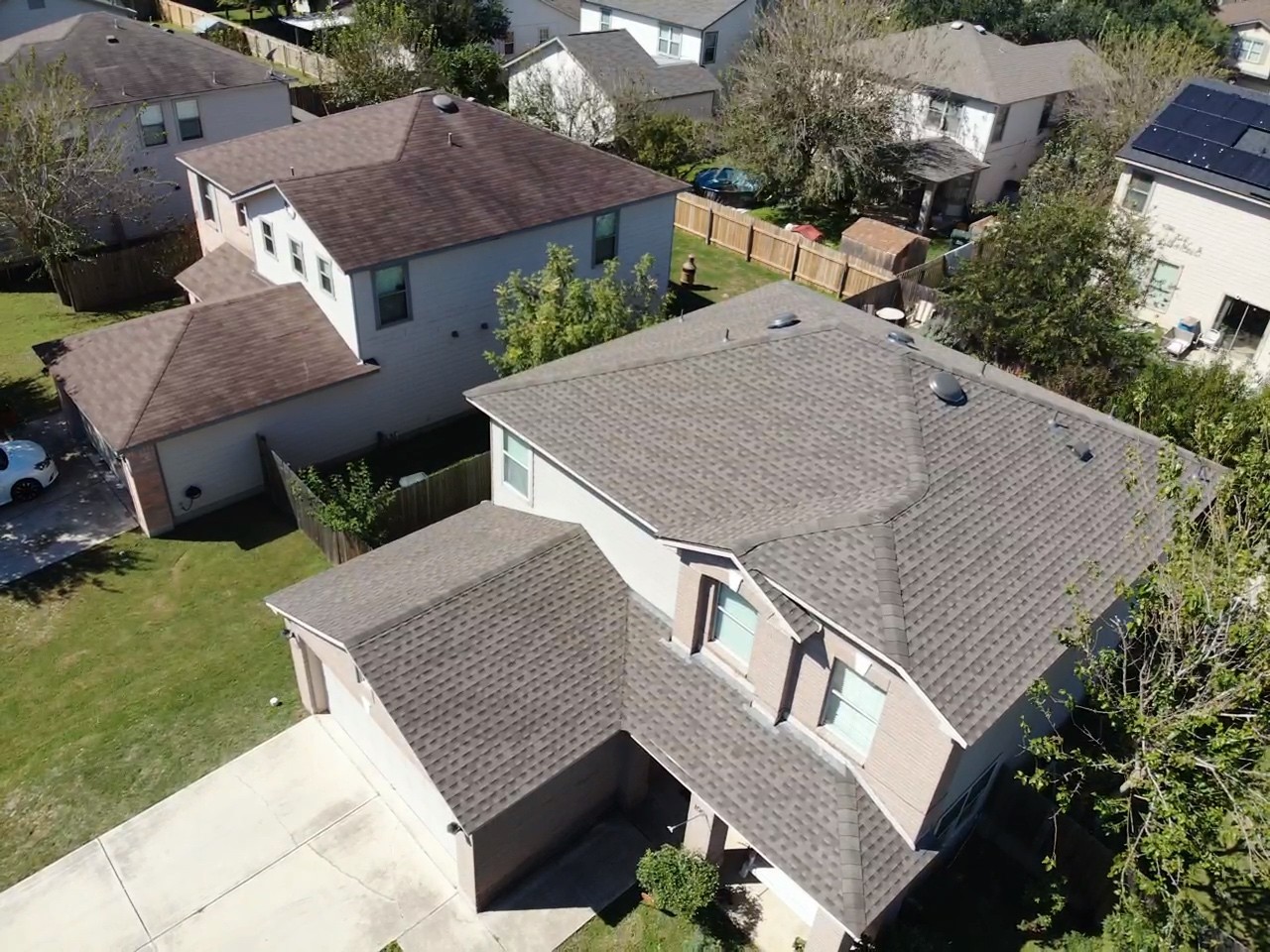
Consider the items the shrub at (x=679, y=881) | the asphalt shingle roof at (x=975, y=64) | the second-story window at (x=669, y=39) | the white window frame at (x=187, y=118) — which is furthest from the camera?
the second-story window at (x=669, y=39)

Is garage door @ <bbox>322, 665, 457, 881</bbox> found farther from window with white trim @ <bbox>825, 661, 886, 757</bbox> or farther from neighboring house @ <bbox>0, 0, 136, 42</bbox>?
neighboring house @ <bbox>0, 0, 136, 42</bbox>

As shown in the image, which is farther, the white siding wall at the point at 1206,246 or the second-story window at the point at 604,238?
the white siding wall at the point at 1206,246

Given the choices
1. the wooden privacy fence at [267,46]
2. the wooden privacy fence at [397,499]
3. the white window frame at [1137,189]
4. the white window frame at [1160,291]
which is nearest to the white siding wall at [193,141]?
the wooden privacy fence at [267,46]

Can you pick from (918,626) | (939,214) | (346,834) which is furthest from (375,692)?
(939,214)

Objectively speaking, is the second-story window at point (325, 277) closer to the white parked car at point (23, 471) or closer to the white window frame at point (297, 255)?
the white window frame at point (297, 255)

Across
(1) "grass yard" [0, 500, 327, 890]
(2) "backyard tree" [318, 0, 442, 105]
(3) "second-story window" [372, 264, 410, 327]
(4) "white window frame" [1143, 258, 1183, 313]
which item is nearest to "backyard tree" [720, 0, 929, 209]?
(4) "white window frame" [1143, 258, 1183, 313]

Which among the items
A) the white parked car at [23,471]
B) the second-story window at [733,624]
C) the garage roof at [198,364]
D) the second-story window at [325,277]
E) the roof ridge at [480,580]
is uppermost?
the second-story window at [325,277]
